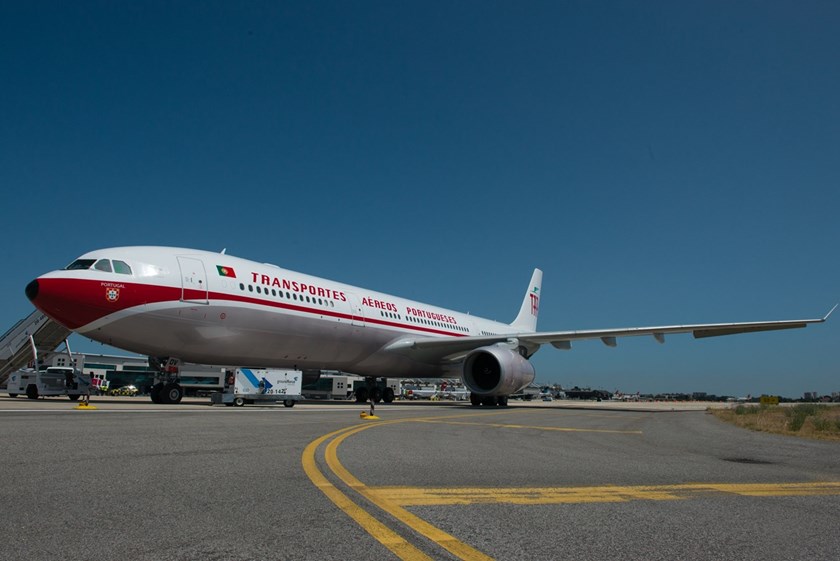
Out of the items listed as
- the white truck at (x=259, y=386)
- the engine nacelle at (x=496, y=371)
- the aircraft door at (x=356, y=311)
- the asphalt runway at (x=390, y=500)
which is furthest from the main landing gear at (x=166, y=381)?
the engine nacelle at (x=496, y=371)

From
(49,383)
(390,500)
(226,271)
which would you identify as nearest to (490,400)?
(226,271)

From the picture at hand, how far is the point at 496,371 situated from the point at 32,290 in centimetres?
1620

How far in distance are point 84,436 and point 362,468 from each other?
440 centimetres

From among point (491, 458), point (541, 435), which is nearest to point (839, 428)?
point (541, 435)

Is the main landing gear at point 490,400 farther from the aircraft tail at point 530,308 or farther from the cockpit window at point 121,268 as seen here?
the aircraft tail at point 530,308

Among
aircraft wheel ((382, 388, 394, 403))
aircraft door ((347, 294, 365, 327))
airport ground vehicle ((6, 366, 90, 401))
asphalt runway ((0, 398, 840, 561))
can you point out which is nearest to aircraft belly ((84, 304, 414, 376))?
aircraft door ((347, 294, 365, 327))

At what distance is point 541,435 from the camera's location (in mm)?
11469

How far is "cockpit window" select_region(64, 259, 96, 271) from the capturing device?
694 inches

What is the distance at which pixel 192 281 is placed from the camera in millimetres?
→ 19141

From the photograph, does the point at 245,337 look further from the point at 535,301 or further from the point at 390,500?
the point at 535,301

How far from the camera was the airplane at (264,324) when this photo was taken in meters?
17.6

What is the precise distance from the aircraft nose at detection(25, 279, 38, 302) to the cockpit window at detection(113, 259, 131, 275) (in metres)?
2.05

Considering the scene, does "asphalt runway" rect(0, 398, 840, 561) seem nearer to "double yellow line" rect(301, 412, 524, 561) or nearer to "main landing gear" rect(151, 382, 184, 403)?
"double yellow line" rect(301, 412, 524, 561)

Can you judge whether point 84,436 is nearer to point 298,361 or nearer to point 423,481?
point 423,481
